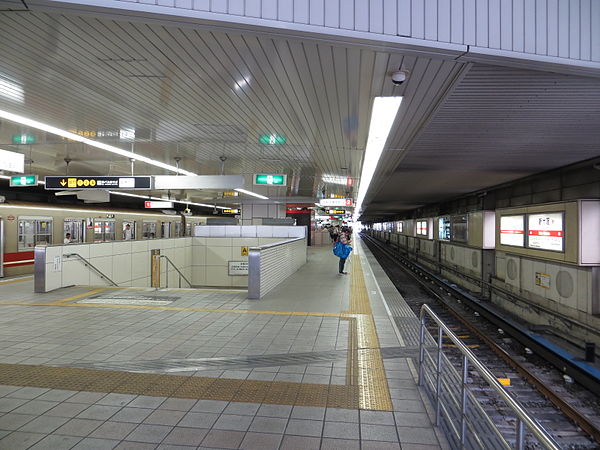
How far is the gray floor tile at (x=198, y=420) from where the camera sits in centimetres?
303

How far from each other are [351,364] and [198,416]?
6.35ft

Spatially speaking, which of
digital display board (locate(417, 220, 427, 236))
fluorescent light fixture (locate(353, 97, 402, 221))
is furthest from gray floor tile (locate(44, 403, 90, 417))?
digital display board (locate(417, 220, 427, 236))

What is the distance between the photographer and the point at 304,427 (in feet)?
9.89

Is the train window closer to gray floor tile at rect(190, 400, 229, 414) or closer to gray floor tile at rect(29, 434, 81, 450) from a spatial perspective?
gray floor tile at rect(29, 434, 81, 450)

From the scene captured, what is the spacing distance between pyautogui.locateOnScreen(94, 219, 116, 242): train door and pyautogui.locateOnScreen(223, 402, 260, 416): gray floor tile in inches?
592

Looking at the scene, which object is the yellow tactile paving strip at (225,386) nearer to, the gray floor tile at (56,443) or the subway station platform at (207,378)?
the subway station platform at (207,378)

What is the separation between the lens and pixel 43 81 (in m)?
5.16

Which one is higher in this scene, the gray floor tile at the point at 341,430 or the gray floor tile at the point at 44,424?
the gray floor tile at the point at 341,430

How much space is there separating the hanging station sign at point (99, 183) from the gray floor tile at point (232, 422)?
704cm

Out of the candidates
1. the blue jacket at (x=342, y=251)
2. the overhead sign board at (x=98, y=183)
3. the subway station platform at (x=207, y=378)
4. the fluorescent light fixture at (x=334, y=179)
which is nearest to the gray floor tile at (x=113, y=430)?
the subway station platform at (x=207, y=378)

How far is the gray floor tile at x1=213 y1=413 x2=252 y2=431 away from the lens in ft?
9.80

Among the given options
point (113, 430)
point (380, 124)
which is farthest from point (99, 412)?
point (380, 124)

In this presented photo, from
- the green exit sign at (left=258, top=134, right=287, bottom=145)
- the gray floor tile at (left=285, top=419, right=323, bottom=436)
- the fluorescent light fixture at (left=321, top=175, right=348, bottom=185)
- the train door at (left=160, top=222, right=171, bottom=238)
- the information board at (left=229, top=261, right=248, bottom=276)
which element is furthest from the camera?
the train door at (left=160, top=222, right=171, bottom=238)

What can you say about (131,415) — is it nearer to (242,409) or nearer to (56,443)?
(56,443)
